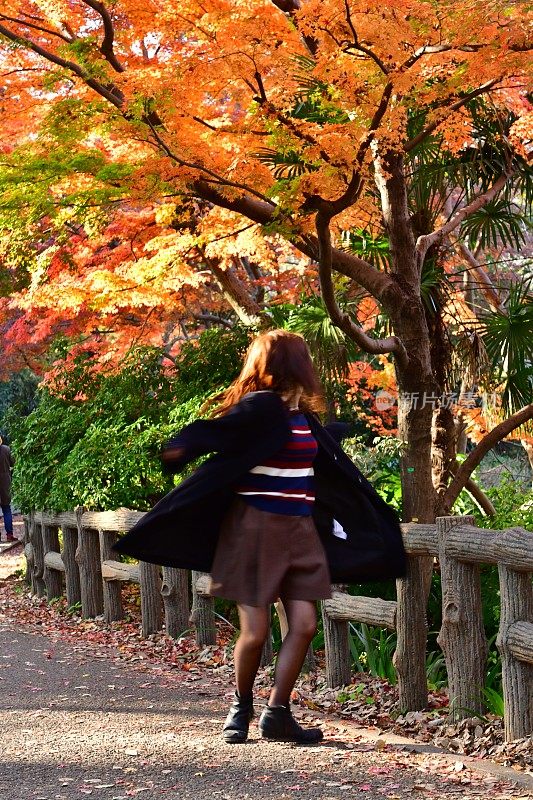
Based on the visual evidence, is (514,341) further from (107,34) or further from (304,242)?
(107,34)

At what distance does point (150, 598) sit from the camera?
329 inches

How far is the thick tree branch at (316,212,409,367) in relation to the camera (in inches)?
285

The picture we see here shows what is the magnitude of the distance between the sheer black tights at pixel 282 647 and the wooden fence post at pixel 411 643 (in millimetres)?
1048

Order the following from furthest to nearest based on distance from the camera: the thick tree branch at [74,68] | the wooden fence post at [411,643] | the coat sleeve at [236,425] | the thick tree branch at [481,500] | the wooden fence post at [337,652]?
the thick tree branch at [481,500]
the thick tree branch at [74,68]
the wooden fence post at [337,652]
the wooden fence post at [411,643]
the coat sleeve at [236,425]

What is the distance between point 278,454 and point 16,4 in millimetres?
4880

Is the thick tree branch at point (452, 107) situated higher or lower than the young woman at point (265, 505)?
higher

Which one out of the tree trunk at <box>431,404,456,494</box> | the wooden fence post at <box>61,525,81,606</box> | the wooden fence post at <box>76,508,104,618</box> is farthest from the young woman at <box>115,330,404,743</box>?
the wooden fence post at <box>61,525,81,606</box>

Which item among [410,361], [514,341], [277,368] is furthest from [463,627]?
[514,341]

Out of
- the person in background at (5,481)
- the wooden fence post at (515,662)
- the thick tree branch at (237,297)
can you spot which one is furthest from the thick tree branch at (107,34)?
the person in background at (5,481)

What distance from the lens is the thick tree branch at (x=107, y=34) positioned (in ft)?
23.9

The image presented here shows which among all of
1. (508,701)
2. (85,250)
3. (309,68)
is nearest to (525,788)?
(508,701)

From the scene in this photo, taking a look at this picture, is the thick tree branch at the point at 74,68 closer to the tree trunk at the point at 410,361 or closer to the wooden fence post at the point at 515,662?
the tree trunk at the point at 410,361

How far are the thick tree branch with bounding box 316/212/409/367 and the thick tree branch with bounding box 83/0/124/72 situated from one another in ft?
6.10

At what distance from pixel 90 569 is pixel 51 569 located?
5.66 feet
